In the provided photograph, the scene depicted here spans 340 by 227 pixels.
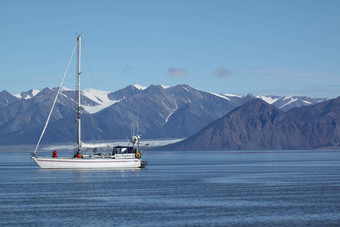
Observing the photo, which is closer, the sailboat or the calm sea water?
the calm sea water

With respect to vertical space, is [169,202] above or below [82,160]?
below

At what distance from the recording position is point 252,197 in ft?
237

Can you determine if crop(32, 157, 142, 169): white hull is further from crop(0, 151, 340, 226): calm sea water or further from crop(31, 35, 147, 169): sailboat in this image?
crop(0, 151, 340, 226): calm sea water

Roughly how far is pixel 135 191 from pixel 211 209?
815 inches

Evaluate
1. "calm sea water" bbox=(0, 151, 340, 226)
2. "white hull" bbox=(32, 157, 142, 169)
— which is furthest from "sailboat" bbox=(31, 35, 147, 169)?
"calm sea water" bbox=(0, 151, 340, 226)

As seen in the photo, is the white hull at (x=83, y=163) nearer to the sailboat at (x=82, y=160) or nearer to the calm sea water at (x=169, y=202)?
the sailboat at (x=82, y=160)

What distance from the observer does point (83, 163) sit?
12081 centimetres

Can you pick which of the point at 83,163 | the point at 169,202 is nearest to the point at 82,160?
the point at 83,163

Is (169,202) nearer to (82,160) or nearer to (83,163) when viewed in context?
(82,160)

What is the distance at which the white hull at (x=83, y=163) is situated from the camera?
12038 centimetres

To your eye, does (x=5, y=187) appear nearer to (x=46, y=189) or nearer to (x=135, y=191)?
(x=46, y=189)

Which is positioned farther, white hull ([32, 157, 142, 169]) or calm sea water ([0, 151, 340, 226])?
white hull ([32, 157, 142, 169])

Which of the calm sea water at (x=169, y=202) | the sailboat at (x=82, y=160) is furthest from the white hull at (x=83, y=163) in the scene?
the calm sea water at (x=169, y=202)

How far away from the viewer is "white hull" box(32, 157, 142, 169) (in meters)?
120
